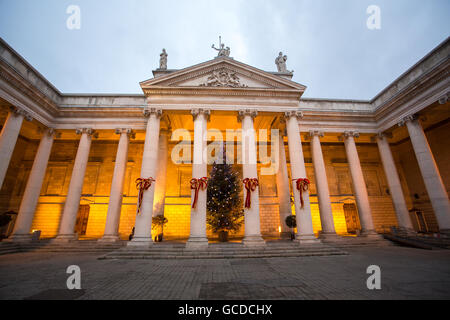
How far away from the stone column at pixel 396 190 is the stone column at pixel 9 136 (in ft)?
91.7

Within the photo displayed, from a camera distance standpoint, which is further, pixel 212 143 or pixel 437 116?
pixel 212 143

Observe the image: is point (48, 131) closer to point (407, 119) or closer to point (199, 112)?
point (199, 112)

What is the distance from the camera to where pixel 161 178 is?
51.5 ft

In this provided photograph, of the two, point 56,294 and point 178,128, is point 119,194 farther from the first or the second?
point 56,294

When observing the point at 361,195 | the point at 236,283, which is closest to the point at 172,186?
the point at 236,283

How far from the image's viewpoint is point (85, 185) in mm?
19406

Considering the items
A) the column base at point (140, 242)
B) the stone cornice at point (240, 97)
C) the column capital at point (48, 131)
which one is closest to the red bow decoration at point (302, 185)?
the stone cornice at point (240, 97)

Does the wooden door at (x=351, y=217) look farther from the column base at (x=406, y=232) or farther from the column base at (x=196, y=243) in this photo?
the column base at (x=196, y=243)

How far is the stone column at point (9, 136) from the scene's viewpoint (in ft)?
39.8

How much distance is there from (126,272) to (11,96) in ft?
48.0

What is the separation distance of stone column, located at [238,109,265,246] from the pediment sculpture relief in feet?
7.88

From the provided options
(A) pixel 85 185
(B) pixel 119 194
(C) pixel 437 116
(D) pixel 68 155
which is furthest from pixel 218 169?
(C) pixel 437 116

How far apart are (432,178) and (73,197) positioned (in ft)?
84.9
